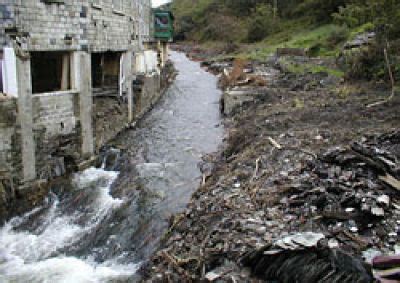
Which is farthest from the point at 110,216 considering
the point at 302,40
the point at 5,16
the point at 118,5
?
the point at 302,40

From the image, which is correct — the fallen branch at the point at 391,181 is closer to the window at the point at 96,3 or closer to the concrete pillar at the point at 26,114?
the concrete pillar at the point at 26,114

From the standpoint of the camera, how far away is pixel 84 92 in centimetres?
1170

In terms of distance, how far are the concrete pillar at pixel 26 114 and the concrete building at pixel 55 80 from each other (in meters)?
0.02

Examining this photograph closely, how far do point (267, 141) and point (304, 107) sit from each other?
13.9 ft

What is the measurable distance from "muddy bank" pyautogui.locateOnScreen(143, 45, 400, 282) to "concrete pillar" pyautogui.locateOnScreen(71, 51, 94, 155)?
3.69 metres

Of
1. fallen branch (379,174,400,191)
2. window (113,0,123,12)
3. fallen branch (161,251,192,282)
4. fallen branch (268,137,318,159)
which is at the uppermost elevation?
window (113,0,123,12)

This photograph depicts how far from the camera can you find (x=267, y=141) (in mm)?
11148

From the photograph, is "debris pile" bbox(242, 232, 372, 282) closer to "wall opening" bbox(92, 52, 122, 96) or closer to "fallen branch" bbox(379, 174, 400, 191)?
"fallen branch" bbox(379, 174, 400, 191)

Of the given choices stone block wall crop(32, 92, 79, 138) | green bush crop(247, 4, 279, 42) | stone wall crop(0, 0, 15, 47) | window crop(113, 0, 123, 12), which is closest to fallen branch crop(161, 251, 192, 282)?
stone block wall crop(32, 92, 79, 138)

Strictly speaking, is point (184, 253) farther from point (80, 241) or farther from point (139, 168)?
point (139, 168)

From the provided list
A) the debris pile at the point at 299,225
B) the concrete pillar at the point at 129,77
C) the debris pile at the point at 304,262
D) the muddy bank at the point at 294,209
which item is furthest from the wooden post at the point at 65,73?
the debris pile at the point at 304,262

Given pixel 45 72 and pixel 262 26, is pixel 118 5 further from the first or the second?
pixel 262 26

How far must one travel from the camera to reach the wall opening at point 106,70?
49.8 feet

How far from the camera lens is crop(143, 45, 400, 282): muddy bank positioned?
17.1 feet
